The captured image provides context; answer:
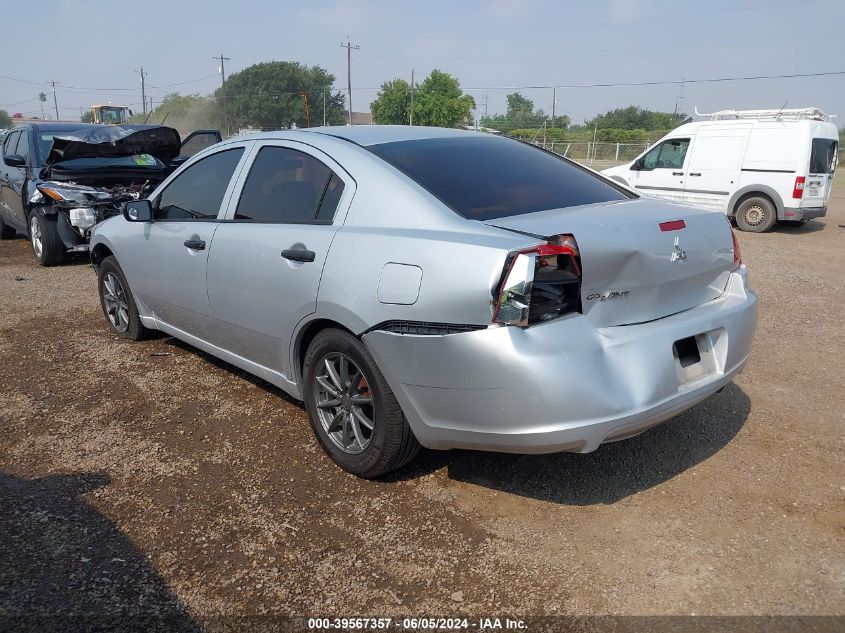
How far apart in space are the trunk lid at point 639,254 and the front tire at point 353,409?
0.85 m

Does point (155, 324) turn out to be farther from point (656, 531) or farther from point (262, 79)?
Result: point (262, 79)

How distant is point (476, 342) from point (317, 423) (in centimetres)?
119

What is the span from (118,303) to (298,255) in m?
2.77

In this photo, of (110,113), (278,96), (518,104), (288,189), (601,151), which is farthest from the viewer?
(518,104)

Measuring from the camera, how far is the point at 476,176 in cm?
317

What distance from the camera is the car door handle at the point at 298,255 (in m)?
3.08

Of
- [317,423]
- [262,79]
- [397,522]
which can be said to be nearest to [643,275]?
[397,522]

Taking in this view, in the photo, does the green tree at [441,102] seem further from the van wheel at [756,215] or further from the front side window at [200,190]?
the front side window at [200,190]

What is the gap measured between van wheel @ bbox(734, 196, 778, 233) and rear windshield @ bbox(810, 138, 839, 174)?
3.03 feet

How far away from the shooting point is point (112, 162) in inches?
351

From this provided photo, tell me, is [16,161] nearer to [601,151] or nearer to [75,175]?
[75,175]

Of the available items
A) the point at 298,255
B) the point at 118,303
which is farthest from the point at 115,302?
the point at 298,255

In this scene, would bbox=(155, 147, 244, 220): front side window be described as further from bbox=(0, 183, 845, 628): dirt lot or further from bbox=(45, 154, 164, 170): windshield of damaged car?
bbox=(45, 154, 164, 170): windshield of damaged car

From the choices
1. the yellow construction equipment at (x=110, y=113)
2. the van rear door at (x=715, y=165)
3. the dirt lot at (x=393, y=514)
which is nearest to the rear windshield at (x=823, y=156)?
the van rear door at (x=715, y=165)
